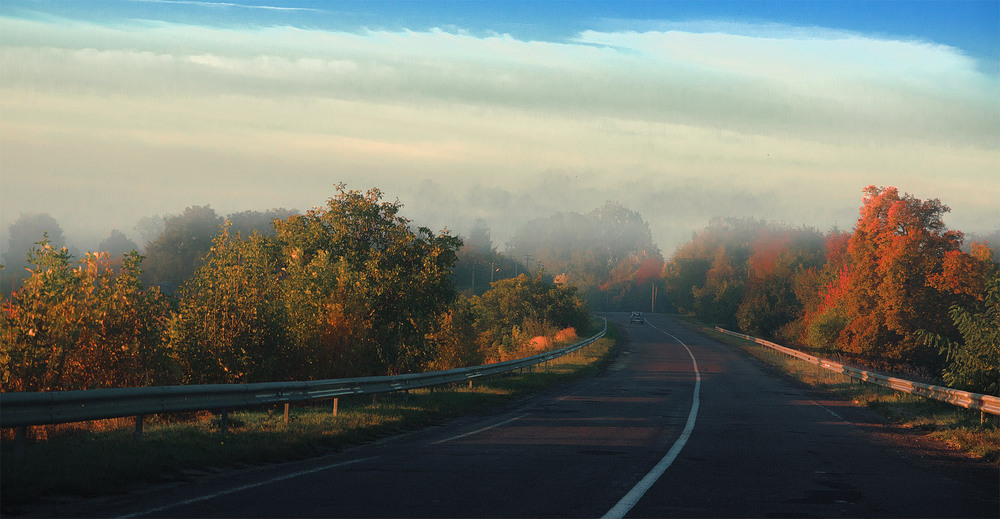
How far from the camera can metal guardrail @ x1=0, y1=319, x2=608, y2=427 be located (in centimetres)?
867

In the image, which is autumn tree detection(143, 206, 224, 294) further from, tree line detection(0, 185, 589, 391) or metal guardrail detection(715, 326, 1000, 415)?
metal guardrail detection(715, 326, 1000, 415)

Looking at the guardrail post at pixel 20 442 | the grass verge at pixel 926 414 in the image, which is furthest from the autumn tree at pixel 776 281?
the guardrail post at pixel 20 442

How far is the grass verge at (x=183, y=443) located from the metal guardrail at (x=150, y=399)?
40 centimetres

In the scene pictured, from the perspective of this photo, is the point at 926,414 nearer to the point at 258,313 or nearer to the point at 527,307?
the point at 258,313

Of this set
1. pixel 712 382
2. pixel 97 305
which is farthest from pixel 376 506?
pixel 712 382

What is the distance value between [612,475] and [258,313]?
9.94 meters

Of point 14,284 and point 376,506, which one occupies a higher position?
point 14,284

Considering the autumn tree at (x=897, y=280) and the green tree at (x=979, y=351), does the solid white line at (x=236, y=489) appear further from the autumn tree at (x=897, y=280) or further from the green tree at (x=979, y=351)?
the autumn tree at (x=897, y=280)

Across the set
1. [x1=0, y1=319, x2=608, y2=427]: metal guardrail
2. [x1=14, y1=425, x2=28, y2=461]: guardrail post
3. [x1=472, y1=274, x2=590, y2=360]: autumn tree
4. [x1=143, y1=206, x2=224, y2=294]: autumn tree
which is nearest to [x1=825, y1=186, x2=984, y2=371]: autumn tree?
[x1=472, y1=274, x2=590, y2=360]: autumn tree

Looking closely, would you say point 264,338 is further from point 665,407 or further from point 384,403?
point 665,407

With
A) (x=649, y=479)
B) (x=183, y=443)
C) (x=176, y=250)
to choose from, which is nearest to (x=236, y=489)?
(x=183, y=443)

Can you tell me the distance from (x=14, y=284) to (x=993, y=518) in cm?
1406

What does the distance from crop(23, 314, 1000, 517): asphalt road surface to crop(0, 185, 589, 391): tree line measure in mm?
4899

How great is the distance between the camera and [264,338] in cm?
1714
